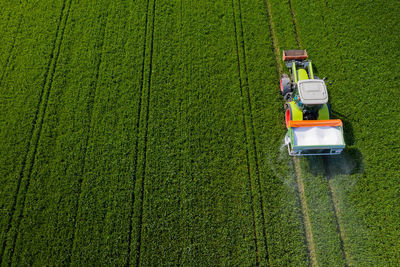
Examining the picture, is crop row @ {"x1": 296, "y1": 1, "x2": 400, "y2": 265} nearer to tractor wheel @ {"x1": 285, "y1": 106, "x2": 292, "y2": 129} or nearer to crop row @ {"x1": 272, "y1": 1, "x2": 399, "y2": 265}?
crop row @ {"x1": 272, "y1": 1, "x2": 399, "y2": 265}

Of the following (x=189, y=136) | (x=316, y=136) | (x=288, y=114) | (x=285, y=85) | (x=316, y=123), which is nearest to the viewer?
(x=316, y=136)

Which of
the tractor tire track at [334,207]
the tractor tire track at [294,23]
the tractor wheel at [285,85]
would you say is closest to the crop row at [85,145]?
the tractor wheel at [285,85]

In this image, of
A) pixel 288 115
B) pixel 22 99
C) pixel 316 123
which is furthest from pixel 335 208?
pixel 22 99

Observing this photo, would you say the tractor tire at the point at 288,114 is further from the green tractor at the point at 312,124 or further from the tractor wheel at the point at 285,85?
the tractor wheel at the point at 285,85

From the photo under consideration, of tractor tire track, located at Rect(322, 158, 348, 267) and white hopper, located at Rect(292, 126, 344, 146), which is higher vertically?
white hopper, located at Rect(292, 126, 344, 146)

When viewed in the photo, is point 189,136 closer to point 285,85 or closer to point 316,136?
point 285,85

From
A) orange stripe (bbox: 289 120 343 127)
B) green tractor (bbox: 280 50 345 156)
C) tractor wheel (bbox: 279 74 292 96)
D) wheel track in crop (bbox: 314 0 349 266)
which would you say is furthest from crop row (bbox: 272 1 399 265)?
tractor wheel (bbox: 279 74 292 96)
